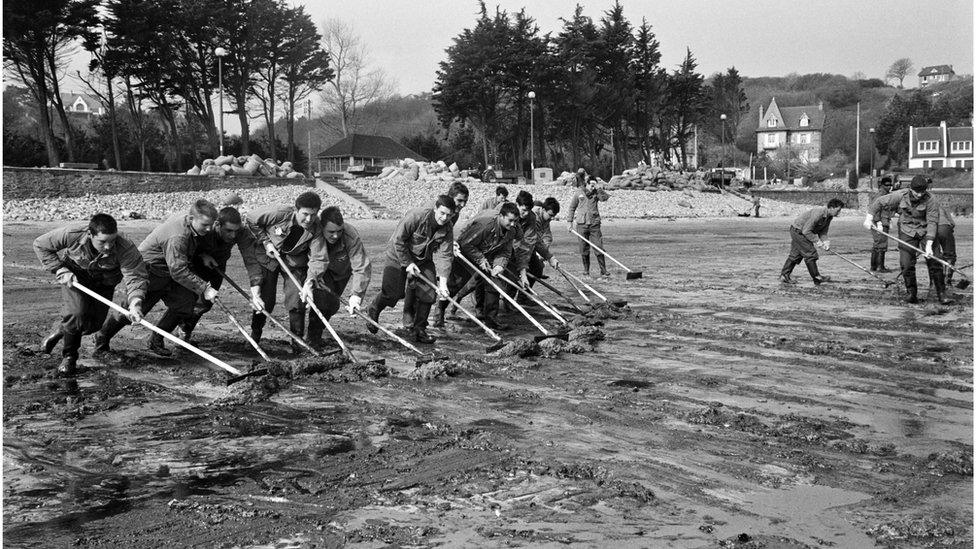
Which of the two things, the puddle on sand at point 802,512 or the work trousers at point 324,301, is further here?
the work trousers at point 324,301

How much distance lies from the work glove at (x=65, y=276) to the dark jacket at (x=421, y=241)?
3158 mm

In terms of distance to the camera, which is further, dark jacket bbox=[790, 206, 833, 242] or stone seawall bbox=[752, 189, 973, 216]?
stone seawall bbox=[752, 189, 973, 216]

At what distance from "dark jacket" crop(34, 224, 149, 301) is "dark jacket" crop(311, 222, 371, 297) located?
1.74 m

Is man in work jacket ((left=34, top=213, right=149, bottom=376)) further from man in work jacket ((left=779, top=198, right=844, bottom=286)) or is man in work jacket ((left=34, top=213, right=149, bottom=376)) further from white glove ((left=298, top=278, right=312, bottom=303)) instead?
man in work jacket ((left=779, top=198, right=844, bottom=286))

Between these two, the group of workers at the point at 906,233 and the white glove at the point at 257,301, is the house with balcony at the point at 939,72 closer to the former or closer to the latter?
the group of workers at the point at 906,233

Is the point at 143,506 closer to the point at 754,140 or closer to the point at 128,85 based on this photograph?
the point at 128,85

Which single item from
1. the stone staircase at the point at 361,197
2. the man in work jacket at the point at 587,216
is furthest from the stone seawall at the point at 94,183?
the man in work jacket at the point at 587,216

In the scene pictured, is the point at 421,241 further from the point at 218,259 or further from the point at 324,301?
the point at 218,259

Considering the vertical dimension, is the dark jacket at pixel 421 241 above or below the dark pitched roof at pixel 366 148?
below

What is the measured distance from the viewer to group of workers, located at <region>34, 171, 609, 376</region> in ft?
25.7

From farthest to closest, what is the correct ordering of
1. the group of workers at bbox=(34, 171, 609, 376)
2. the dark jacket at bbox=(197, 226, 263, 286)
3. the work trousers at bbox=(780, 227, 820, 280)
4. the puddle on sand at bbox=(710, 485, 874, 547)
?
the work trousers at bbox=(780, 227, 820, 280) < the dark jacket at bbox=(197, 226, 263, 286) < the group of workers at bbox=(34, 171, 609, 376) < the puddle on sand at bbox=(710, 485, 874, 547)

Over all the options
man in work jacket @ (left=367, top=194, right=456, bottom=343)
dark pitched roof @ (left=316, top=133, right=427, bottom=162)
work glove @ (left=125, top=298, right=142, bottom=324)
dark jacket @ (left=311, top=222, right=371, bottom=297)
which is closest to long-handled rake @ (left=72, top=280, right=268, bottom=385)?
work glove @ (left=125, top=298, right=142, bottom=324)

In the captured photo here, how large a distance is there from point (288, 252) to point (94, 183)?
26.9 metres

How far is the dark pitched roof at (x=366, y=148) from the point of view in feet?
202
